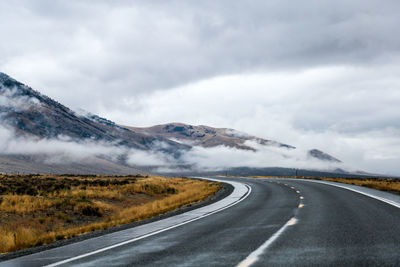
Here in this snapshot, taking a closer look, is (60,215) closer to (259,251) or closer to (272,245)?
(272,245)

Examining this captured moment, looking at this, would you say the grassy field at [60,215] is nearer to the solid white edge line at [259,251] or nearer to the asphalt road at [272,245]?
the asphalt road at [272,245]

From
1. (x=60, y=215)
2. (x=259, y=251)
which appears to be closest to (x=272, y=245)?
(x=259, y=251)

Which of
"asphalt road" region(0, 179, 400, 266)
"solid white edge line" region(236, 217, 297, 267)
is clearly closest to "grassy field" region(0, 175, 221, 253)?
"asphalt road" region(0, 179, 400, 266)

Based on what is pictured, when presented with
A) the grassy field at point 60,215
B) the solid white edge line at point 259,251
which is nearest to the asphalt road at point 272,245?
the solid white edge line at point 259,251

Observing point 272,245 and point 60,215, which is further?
point 60,215

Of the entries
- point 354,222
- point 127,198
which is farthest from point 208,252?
point 127,198

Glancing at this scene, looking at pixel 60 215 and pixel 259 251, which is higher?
pixel 259 251

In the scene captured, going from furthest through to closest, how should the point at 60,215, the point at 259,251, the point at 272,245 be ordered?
the point at 60,215
the point at 272,245
the point at 259,251

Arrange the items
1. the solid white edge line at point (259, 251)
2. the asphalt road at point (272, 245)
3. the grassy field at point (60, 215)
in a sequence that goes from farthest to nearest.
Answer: the grassy field at point (60, 215) < the asphalt road at point (272, 245) < the solid white edge line at point (259, 251)

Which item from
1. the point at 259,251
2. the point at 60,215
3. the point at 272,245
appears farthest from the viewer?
the point at 60,215

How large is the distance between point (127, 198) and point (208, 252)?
20.8 metres

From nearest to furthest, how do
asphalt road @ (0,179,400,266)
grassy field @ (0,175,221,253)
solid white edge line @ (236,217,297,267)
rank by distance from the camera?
solid white edge line @ (236,217,297,267)
asphalt road @ (0,179,400,266)
grassy field @ (0,175,221,253)

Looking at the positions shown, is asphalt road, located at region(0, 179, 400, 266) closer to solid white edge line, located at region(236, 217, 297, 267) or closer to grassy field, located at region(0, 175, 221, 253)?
solid white edge line, located at region(236, 217, 297, 267)

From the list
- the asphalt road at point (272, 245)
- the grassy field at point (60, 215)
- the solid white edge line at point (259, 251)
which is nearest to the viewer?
the solid white edge line at point (259, 251)
